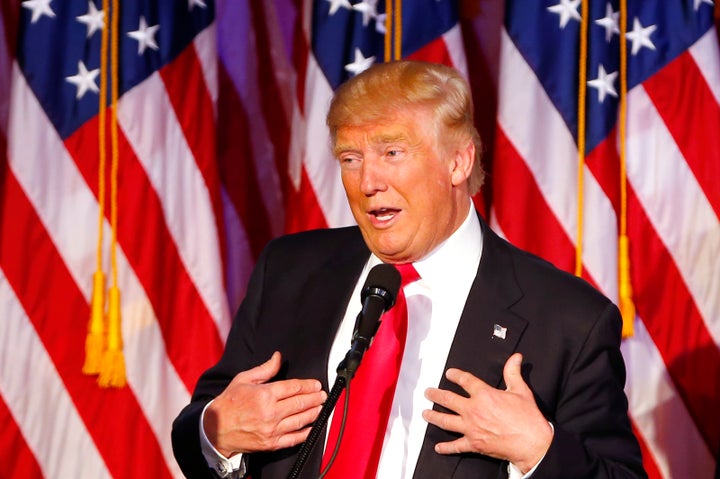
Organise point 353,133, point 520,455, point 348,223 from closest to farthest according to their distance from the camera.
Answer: point 520,455 → point 353,133 → point 348,223

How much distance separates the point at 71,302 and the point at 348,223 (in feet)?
2.71

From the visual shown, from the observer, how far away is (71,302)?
115 inches

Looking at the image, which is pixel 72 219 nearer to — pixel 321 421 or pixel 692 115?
pixel 321 421

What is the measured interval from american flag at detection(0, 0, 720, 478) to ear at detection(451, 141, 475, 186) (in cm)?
92

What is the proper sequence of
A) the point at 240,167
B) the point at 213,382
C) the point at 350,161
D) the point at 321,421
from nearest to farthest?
the point at 321,421 < the point at 350,161 < the point at 213,382 < the point at 240,167

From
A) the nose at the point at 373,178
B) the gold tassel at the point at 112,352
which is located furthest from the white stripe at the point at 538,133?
the gold tassel at the point at 112,352

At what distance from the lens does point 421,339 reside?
204cm

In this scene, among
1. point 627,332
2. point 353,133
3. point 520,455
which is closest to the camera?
point 520,455

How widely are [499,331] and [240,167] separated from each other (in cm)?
153

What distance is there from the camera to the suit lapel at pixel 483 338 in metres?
1.88

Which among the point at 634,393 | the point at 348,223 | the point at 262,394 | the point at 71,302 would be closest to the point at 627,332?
the point at 634,393

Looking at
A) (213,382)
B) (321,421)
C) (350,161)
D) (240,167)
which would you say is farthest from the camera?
(240,167)

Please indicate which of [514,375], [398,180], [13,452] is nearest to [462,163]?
[398,180]

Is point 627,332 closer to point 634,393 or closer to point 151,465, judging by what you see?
point 634,393
